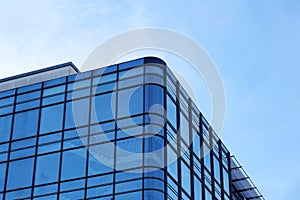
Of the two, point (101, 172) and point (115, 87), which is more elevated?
point (115, 87)

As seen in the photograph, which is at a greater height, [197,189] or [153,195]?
[197,189]

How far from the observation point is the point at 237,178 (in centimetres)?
5044

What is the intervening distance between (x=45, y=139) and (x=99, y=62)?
17.9ft

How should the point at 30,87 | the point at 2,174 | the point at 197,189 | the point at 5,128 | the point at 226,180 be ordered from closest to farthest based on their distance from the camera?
the point at 2,174 → the point at 197,189 → the point at 5,128 → the point at 30,87 → the point at 226,180

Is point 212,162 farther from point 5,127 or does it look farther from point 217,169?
point 5,127

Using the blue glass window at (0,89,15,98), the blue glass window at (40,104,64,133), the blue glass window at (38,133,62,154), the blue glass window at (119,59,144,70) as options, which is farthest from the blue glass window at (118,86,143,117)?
the blue glass window at (0,89,15,98)

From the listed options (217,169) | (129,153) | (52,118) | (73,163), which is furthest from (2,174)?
(217,169)

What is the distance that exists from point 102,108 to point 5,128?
645 centimetres

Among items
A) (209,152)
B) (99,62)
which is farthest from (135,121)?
(209,152)

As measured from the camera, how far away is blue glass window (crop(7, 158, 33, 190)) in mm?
39906

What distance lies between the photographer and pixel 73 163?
127 ft

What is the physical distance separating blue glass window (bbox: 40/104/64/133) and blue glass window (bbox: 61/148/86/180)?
80.8 inches

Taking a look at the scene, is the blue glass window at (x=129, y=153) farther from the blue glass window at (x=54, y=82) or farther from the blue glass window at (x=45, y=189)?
the blue glass window at (x=54, y=82)

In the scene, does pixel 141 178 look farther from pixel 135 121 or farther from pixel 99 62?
pixel 99 62
